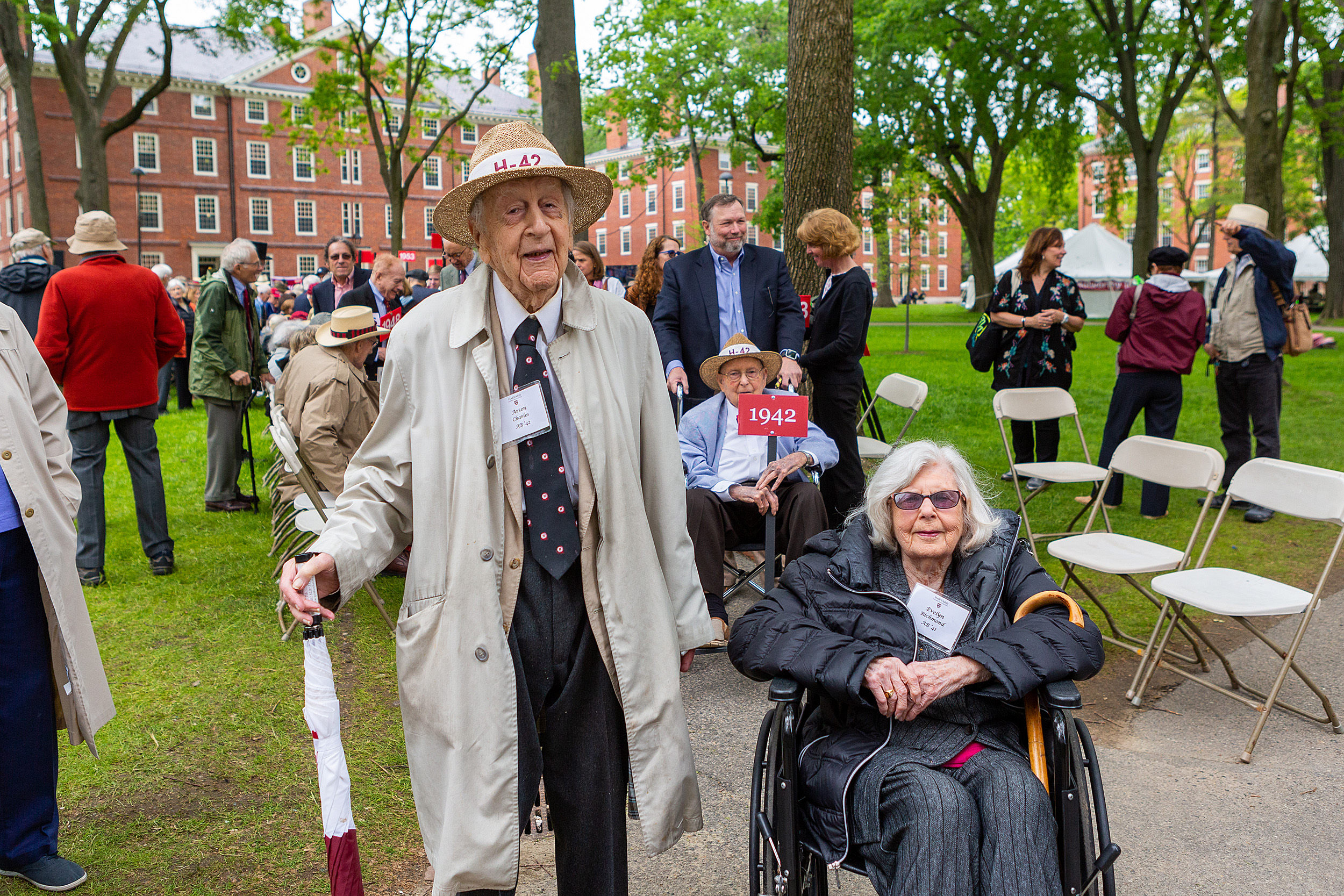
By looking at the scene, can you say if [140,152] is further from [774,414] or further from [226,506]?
[774,414]

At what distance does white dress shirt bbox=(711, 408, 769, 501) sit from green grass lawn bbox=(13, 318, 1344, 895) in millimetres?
1846

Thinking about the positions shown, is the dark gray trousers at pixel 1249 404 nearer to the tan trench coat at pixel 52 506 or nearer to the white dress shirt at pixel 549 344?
the white dress shirt at pixel 549 344

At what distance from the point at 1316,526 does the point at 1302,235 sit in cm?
4830

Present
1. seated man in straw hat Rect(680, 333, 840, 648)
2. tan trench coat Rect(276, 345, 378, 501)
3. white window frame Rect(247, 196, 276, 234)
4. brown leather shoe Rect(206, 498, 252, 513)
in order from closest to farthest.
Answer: seated man in straw hat Rect(680, 333, 840, 648)
tan trench coat Rect(276, 345, 378, 501)
brown leather shoe Rect(206, 498, 252, 513)
white window frame Rect(247, 196, 276, 234)

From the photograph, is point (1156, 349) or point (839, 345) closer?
point (839, 345)

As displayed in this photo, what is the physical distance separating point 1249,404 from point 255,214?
4958 centimetres

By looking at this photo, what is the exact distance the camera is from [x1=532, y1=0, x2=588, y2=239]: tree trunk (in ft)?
31.6

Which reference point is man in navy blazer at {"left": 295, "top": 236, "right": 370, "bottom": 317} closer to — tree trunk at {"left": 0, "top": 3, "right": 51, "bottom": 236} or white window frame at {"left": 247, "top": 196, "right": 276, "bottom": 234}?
tree trunk at {"left": 0, "top": 3, "right": 51, "bottom": 236}

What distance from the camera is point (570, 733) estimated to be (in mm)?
2324

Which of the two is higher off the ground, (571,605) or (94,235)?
(94,235)

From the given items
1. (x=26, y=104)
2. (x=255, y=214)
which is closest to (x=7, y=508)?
(x=26, y=104)

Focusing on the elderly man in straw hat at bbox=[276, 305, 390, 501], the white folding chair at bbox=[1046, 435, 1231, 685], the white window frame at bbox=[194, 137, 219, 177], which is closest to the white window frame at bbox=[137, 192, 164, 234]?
the white window frame at bbox=[194, 137, 219, 177]

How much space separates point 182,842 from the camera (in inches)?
132

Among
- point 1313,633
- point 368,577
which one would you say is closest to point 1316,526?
point 1313,633
